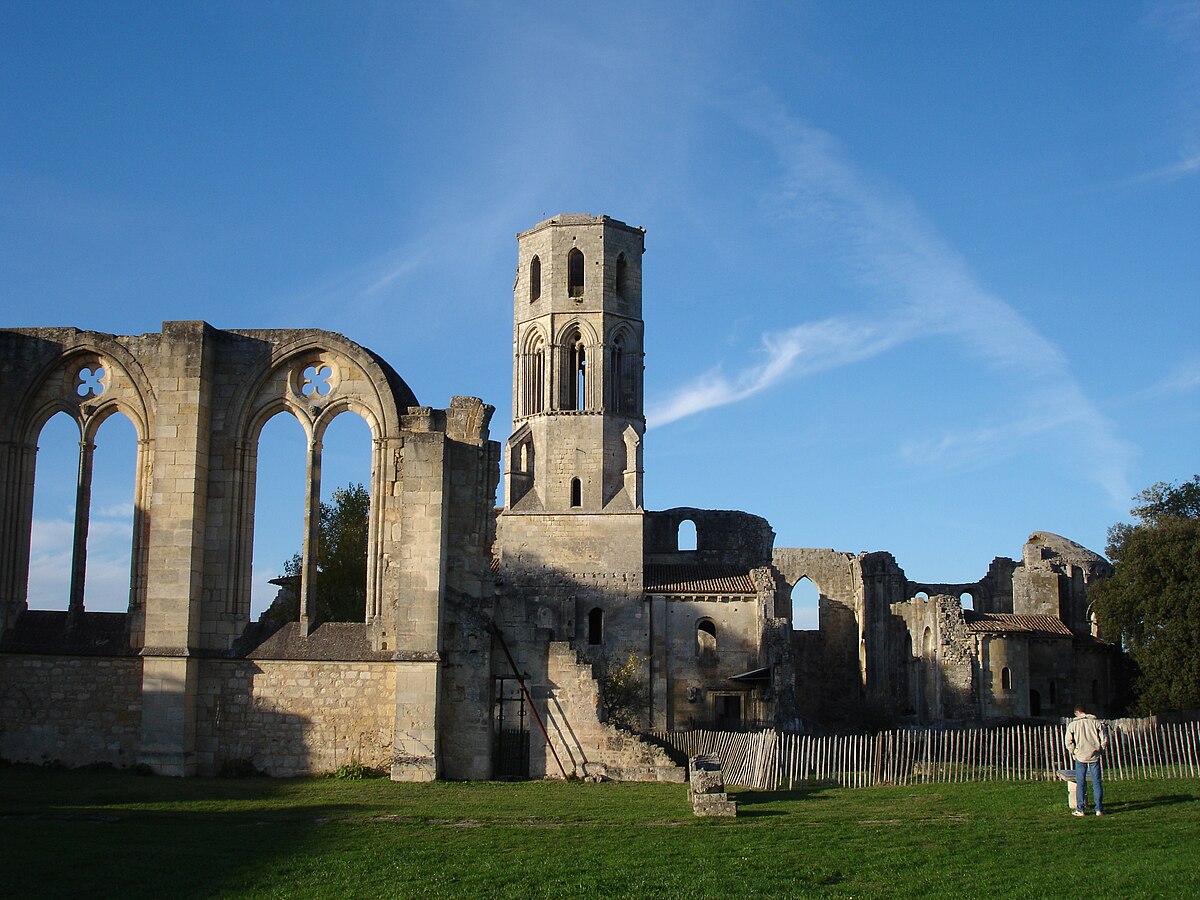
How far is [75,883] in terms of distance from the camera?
1068 cm

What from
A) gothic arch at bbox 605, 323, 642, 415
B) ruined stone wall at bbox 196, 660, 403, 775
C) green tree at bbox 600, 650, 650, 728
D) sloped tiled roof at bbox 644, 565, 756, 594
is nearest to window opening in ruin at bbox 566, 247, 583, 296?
gothic arch at bbox 605, 323, 642, 415

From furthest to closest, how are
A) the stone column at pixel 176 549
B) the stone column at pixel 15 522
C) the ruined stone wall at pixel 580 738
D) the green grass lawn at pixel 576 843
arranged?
the stone column at pixel 15 522 → the ruined stone wall at pixel 580 738 → the stone column at pixel 176 549 → the green grass lawn at pixel 576 843

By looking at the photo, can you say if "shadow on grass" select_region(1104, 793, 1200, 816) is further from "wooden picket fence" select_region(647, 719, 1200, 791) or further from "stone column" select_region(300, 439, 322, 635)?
"stone column" select_region(300, 439, 322, 635)

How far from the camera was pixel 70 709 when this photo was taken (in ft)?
67.4

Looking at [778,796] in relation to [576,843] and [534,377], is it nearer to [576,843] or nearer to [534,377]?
[576,843]

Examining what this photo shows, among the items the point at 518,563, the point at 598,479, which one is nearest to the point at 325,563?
the point at 518,563

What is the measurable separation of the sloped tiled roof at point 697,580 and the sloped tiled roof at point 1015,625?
7426 millimetres

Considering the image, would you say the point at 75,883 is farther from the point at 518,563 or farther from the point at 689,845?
the point at 518,563

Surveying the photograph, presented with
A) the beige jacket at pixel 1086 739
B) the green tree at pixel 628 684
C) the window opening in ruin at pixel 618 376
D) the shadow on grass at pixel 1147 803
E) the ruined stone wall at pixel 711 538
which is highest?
the window opening in ruin at pixel 618 376

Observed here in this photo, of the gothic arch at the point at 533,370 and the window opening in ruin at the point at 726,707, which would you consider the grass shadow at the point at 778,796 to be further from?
the gothic arch at the point at 533,370

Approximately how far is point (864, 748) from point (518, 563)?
25.2 meters

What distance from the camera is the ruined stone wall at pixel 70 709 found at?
20.4 metres

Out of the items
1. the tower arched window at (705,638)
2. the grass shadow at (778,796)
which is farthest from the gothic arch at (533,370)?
the grass shadow at (778,796)

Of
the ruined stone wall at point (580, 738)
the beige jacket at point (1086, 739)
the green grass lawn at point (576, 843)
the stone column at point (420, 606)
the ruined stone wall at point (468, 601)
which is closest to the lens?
the green grass lawn at point (576, 843)
